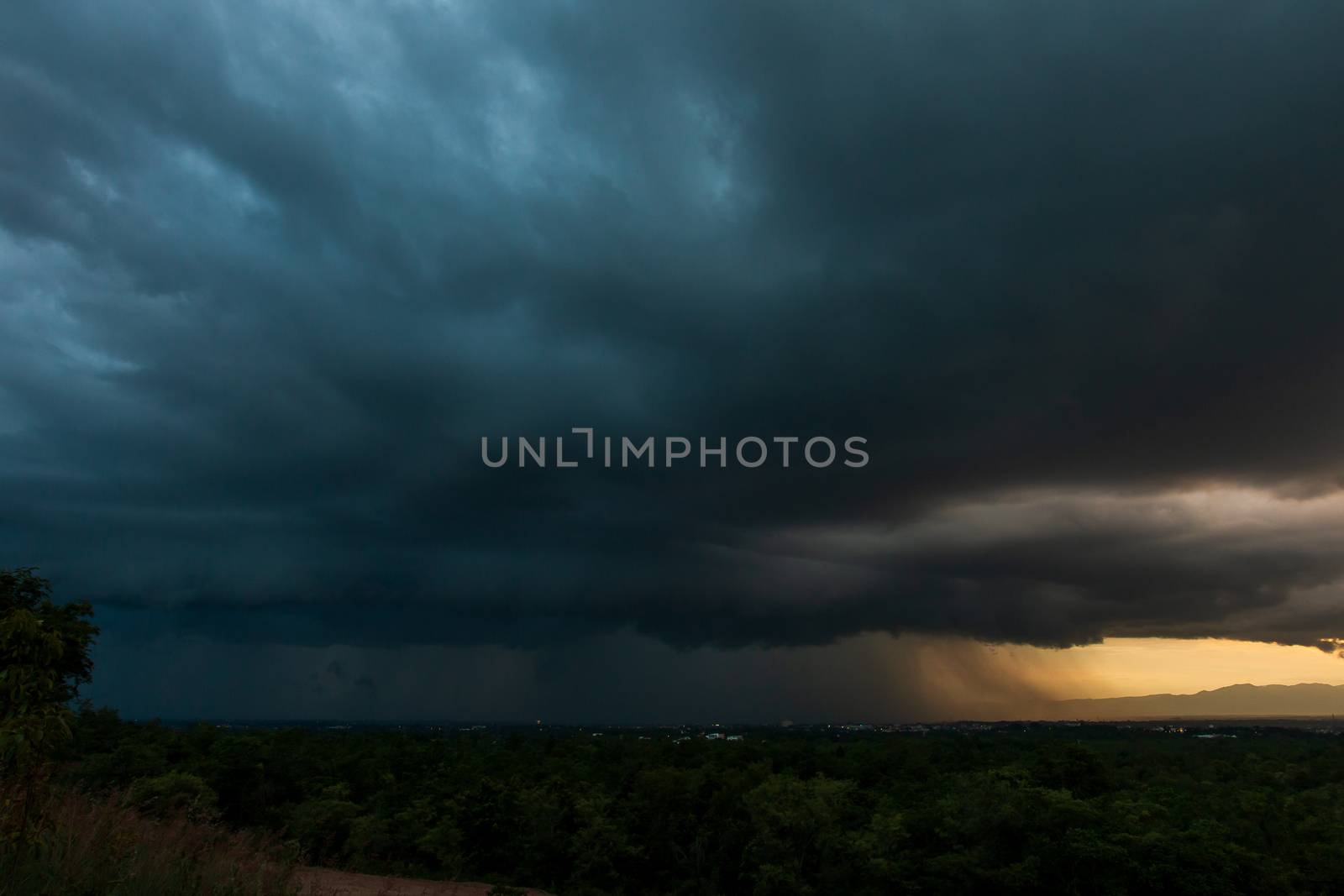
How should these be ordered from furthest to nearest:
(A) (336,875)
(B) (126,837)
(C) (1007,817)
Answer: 1. (C) (1007,817)
2. (A) (336,875)
3. (B) (126,837)

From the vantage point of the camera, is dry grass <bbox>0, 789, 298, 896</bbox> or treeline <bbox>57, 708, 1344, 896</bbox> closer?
dry grass <bbox>0, 789, 298, 896</bbox>

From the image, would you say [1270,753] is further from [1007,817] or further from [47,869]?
[47,869]

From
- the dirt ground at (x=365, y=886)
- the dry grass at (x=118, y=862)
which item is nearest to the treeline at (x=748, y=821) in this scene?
the dirt ground at (x=365, y=886)

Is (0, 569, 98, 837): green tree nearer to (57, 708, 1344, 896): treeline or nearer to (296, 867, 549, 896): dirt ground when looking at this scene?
(296, 867, 549, 896): dirt ground

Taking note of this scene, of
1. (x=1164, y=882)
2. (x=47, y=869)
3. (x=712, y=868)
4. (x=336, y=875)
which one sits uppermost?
(x=47, y=869)

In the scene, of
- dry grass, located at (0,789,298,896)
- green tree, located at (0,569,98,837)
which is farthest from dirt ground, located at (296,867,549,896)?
green tree, located at (0,569,98,837)

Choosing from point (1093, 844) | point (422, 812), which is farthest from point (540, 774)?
point (1093, 844)
